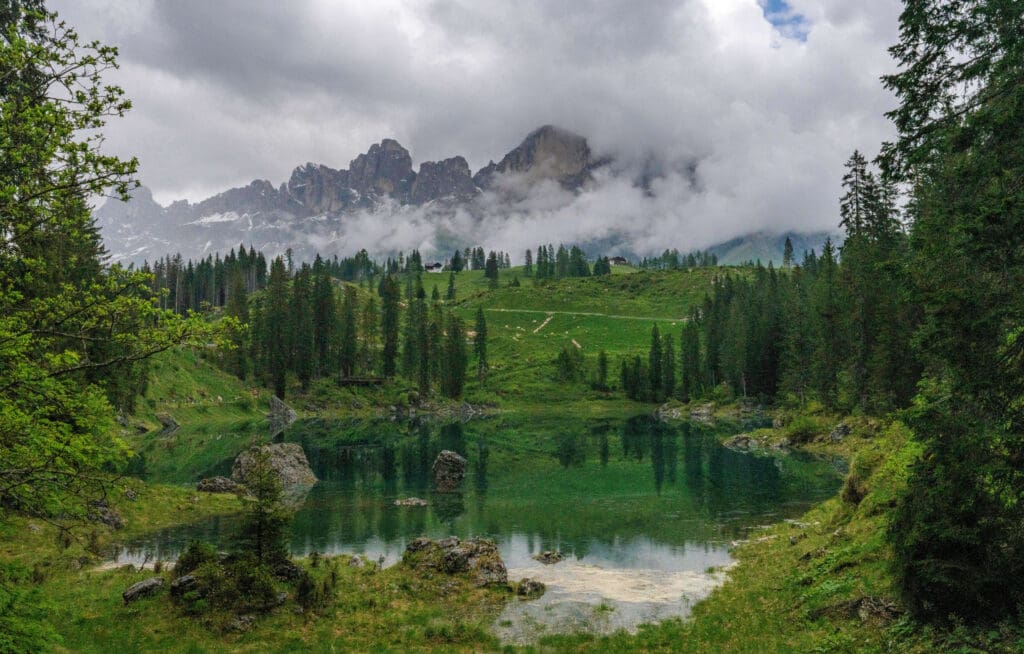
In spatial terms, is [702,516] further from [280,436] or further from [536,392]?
[536,392]

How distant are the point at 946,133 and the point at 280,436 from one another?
279 ft

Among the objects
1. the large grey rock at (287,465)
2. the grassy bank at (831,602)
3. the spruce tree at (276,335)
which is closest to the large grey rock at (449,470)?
the large grey rock at (287,465)

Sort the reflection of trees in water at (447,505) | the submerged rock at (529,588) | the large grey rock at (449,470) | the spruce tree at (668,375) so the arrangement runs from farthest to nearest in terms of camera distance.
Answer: the spruce tree at (668,375) < the large grey rock at (449,470) < the reflection of trees in water at (447,505) < the submerged rock at (529,588)

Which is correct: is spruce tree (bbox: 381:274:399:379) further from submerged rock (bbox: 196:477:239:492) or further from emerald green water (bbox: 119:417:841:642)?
submerged rock (bbox: 196:477:239:492)

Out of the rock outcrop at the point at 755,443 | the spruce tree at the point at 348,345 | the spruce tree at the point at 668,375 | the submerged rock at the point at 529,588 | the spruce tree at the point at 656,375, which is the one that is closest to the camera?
the submerged rock at the point at 529,588

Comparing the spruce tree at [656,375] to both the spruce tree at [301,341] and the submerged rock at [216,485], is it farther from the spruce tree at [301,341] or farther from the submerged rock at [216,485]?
the submerged rock at [216,485]

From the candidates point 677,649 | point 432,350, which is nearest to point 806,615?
point 677,649

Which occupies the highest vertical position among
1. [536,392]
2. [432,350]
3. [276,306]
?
[276,306]

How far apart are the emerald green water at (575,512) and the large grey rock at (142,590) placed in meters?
8.89

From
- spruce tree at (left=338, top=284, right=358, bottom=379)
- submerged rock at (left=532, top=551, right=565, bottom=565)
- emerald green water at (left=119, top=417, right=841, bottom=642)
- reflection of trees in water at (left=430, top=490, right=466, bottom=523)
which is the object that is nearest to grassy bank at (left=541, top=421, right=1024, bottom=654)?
emerald green water at (left=119, top=417, right=841, bottom=642)

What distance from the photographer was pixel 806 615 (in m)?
19.1

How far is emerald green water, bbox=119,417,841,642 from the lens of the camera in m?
25.6

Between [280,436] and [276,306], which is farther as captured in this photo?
[276,306]

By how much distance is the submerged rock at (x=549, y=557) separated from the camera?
99.5 ft
